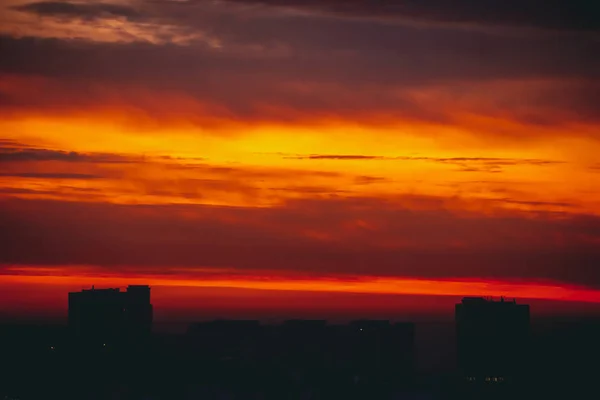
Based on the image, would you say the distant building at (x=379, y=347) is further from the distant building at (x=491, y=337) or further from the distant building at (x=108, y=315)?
the distant building at (x=108, y=315)

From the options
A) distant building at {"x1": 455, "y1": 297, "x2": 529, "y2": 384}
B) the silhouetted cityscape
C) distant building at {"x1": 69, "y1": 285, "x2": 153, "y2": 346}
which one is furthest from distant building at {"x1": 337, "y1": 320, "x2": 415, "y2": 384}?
distant building at {"x1": 69, "y1": 285, "x2": 153, "y2": 346}

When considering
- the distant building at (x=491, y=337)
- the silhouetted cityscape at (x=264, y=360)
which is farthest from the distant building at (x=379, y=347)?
the distant building at (x=491, y=337)

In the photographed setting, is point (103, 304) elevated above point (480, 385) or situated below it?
above

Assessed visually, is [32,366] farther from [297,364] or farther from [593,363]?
[593,363]

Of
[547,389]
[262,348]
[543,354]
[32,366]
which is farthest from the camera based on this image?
[543,354]

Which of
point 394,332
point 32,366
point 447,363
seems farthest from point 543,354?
point 32,366

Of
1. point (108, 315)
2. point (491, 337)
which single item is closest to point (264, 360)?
point (108, 315)

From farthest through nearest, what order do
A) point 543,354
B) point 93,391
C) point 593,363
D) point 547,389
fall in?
point 593,363
point 543,354
point 547,389
point 93,391
